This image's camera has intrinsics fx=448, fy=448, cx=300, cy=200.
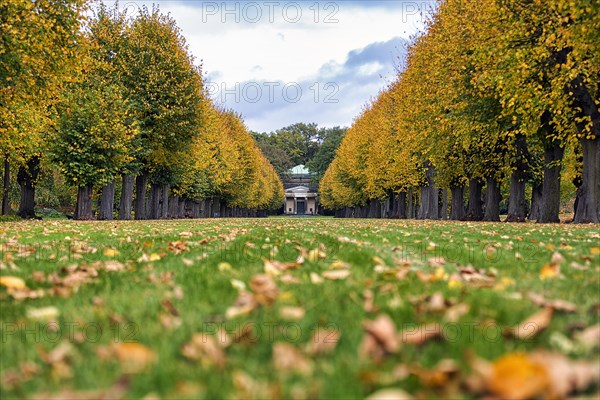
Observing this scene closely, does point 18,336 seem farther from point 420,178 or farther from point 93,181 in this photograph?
point 420,178

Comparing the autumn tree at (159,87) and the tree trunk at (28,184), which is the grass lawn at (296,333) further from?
the tree trunk at (28,184)

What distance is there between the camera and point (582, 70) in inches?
606

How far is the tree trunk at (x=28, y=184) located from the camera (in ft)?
98.6

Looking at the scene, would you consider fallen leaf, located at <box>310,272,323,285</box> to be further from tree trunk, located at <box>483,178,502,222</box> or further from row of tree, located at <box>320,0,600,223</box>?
tree trunk, located at <box>483,178,502,222</box>

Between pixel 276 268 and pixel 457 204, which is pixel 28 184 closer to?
pixel 457 204

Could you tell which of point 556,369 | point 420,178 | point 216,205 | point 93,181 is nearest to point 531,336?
point 556,369

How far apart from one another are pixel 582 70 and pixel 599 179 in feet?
16.6

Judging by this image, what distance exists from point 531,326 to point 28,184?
34900 millimetres

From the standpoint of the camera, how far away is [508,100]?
60.6 feet

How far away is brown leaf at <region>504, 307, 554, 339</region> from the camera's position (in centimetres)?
228

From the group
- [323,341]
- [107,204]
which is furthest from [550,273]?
[107,204]

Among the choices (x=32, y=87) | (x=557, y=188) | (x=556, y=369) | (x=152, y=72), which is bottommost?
(x=556, y=369)

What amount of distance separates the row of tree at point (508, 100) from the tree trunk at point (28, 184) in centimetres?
2485

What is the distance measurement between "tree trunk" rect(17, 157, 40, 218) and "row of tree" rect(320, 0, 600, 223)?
24847mm
